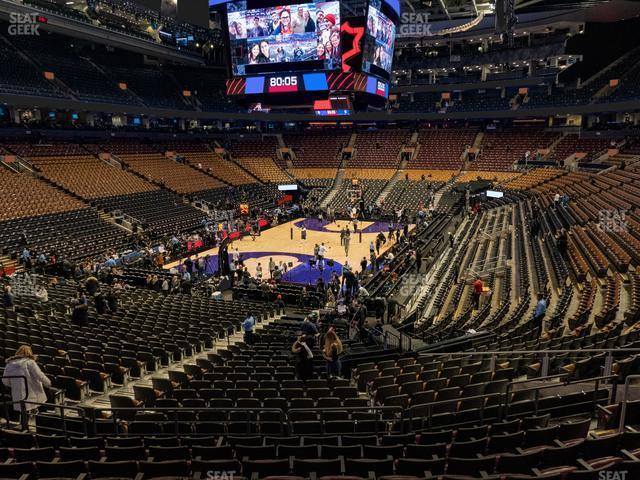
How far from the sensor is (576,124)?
47.1 m

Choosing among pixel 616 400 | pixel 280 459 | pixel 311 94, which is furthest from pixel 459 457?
pixel 311 94

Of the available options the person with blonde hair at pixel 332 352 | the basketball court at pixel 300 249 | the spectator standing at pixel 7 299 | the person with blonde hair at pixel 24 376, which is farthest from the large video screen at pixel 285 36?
the person with blonde hair at pixel 24 376

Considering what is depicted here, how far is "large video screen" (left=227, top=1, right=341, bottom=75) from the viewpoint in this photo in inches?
961

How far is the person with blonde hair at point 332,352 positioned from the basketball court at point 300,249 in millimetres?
15573

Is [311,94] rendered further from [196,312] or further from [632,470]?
[632,470]

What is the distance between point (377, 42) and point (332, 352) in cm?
2171

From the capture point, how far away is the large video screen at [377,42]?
81.1 ft

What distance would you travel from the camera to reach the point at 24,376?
6516 millimetres

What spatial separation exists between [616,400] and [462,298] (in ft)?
36.8

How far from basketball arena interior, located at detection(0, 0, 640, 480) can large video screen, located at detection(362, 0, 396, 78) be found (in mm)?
175
